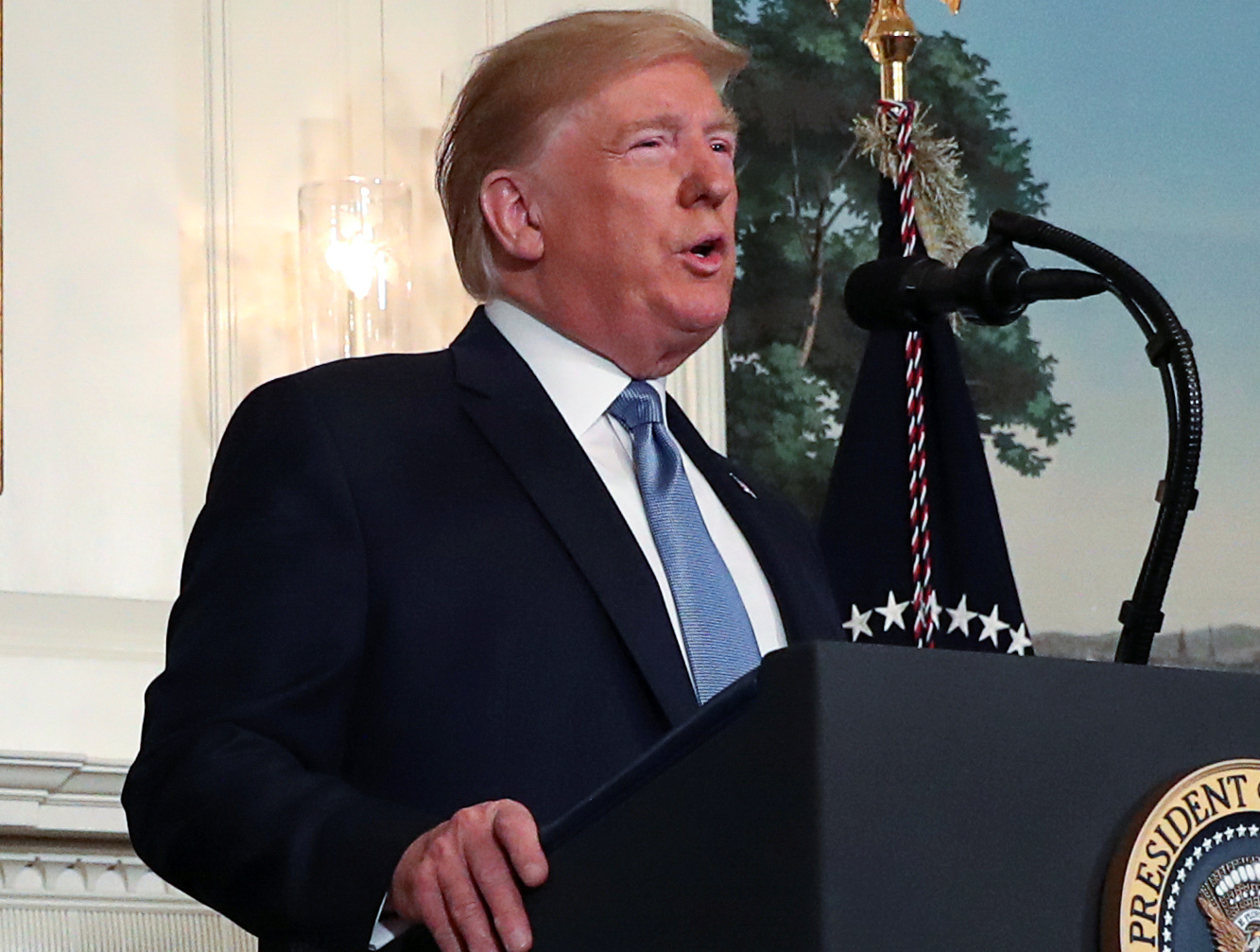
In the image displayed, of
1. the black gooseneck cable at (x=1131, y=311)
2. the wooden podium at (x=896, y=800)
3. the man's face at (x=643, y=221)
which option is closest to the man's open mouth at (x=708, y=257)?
the man's face at (x=643, y=221)

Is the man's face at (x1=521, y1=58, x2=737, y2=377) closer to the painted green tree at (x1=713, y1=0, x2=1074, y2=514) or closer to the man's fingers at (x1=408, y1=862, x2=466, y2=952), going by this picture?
the man's fingers at (x1=408, y1=862, x2=466, y2=952)

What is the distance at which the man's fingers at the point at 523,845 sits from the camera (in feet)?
3.77

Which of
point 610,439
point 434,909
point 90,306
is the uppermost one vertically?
point 90,306

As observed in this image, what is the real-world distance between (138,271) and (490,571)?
2.03 metres

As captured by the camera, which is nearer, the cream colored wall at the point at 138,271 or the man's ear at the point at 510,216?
the man's ear at the point at 510,216

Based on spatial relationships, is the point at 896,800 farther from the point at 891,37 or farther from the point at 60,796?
the point at 891,37

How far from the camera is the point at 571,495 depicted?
1781 mm

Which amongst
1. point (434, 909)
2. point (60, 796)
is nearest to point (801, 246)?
point (60, 796)

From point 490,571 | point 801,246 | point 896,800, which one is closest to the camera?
point 896,800

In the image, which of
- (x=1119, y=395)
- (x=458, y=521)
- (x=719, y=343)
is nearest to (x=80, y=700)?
(x=719, y=343)

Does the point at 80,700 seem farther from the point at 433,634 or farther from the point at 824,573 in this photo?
the point at 433,634

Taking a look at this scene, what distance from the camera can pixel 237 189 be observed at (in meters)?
3.69

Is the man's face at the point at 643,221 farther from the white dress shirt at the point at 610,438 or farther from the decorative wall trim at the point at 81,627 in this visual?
the decorative wall trim at the point at 81,627

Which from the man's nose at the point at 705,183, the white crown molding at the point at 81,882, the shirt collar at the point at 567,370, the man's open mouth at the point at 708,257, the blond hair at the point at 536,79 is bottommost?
the white crown molding at the point at 81,882
